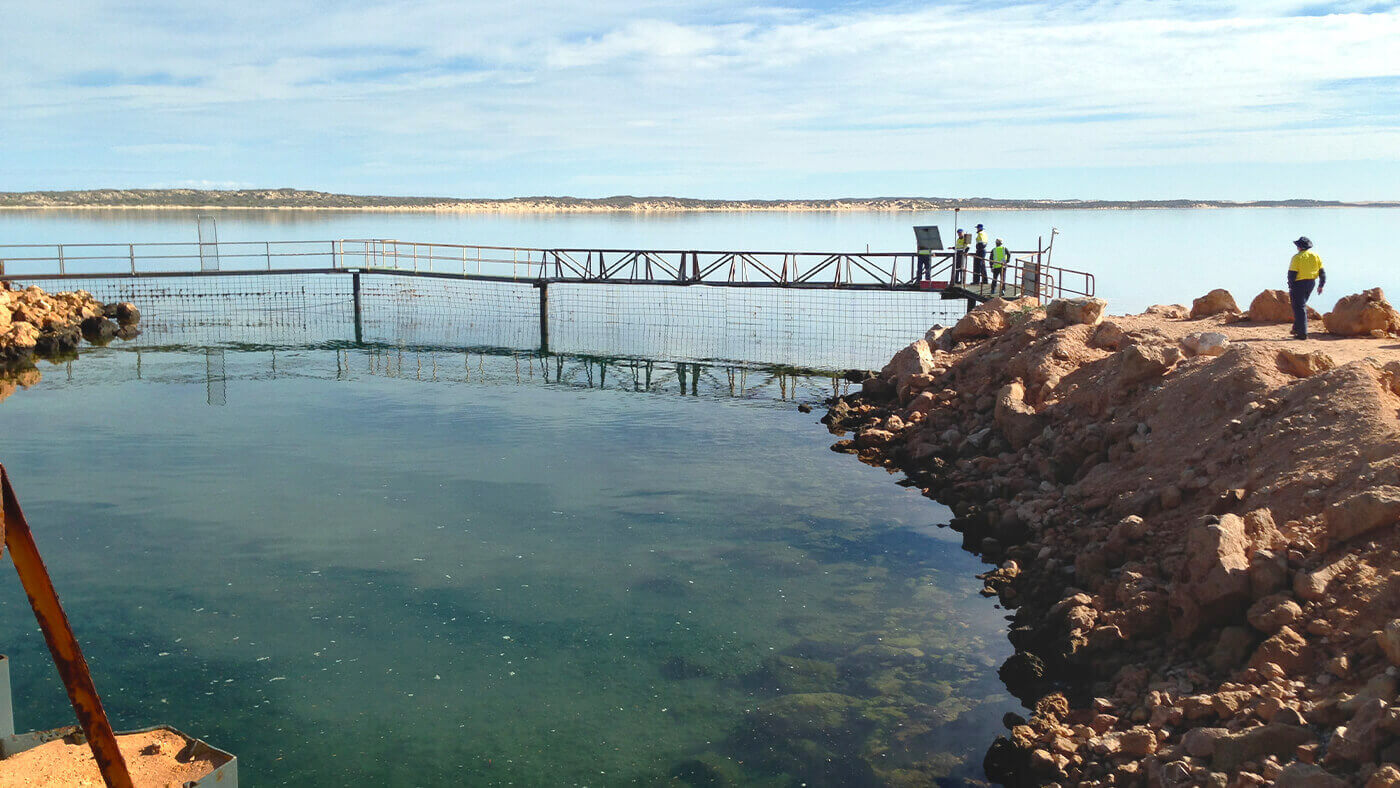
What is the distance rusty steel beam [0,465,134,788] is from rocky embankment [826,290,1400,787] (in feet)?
22.9

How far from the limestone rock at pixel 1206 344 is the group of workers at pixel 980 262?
13.0m

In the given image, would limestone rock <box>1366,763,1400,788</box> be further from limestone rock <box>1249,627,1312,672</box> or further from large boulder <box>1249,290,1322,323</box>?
large boulder <box>1249,290,1322,323</box>

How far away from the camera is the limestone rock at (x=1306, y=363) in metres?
13.8

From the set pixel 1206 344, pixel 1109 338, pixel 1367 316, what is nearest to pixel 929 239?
pixel 1109 338

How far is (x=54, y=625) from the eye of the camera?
521 cm

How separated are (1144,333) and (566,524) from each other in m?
11.5

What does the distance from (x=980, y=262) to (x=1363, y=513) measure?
894 inches

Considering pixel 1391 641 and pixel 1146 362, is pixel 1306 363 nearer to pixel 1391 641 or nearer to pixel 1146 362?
pixel 1146 362

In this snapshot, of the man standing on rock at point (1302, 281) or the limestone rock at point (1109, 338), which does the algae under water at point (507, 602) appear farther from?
the man standing on rock at point (1302, 281)

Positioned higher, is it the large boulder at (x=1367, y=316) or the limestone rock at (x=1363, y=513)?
the large boulder at (x=1367, y=316)

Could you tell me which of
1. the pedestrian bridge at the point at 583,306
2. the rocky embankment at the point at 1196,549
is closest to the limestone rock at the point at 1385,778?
the rocky embankment at the point at 1196,549

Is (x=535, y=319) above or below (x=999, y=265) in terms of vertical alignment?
below

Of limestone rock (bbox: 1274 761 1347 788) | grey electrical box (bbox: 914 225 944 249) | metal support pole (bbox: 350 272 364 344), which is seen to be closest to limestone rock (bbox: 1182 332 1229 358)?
limestone rock (bbox: 1274 761 1347 788)

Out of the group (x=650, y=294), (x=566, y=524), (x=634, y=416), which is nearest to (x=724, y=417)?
(x=634, y=416)
